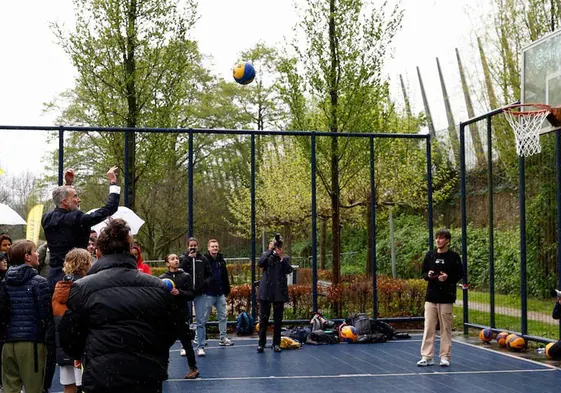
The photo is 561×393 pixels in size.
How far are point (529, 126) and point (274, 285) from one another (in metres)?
4.68

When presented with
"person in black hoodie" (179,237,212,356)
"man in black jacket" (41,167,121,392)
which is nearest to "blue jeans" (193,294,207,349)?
"person in black hoodie" (179,237,212,356)

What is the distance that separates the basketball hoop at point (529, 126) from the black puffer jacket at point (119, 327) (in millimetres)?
8198

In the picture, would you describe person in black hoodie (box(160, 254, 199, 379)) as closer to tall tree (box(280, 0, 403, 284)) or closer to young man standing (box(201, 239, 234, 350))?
young man standing (box(201, 239, 234, 350))

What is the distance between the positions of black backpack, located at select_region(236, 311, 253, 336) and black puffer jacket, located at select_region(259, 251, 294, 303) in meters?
1.89

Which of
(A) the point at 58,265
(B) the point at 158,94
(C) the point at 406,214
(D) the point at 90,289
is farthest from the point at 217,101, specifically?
(D) the point at 90,289

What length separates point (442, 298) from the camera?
997 centimetres

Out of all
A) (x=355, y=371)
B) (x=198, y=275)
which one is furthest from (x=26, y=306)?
(x=355, y=371)

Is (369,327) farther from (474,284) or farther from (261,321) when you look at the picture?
(474,284)

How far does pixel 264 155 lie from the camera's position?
26.7 m

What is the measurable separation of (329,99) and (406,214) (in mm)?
16294

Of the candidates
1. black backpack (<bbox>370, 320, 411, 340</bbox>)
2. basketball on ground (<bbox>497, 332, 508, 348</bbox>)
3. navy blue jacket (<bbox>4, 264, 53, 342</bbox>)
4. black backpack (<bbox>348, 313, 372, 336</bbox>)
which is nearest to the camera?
navy blue jacket (<bbox>4, 264, 53, 342</bbox>)

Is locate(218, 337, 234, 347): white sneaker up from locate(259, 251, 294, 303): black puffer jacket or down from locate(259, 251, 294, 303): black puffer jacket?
down

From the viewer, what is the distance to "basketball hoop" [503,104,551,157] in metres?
10.8

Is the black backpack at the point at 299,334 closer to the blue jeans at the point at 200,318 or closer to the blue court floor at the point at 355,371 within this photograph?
the blue court floor at the point at 355,371
